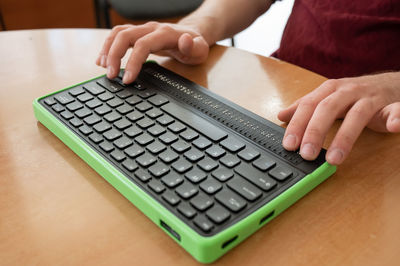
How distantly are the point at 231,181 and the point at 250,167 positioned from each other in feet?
0.12

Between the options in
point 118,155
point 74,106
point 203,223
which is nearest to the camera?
point 203,223

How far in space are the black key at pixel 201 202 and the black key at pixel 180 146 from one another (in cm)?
8

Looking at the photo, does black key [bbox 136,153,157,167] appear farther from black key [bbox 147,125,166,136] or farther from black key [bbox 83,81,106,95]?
black key [bbox 83,81,106,95]

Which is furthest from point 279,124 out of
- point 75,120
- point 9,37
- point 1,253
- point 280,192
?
point 9,37

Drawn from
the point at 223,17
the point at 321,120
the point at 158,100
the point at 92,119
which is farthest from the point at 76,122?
the point at 223,17

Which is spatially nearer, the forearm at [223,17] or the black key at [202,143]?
the black key at [202,143]

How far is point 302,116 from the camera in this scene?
1.72 ft

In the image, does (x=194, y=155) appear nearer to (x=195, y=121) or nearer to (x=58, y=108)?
(x=195, y=121)

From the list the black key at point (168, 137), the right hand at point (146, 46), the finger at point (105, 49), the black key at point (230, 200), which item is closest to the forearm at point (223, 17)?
the right hand at point (146, 46)

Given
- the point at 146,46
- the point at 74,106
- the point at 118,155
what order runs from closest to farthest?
the point at 118,155, the point at 74,106, the point at 146,46

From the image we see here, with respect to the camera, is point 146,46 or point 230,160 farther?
point 146,46

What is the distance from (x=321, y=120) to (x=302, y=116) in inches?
1.1

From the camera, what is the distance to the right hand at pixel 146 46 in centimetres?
68

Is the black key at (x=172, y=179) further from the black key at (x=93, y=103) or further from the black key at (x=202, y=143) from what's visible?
the black key at (x=93, y=103)
